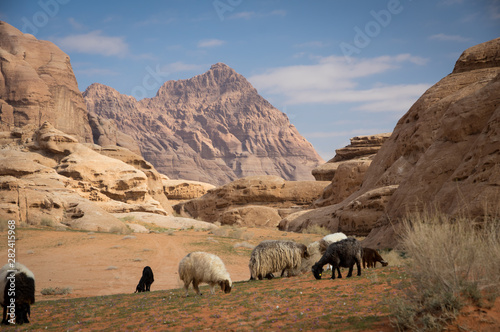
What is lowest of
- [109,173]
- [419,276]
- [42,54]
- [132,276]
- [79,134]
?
[132,276]

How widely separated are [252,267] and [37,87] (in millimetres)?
82710

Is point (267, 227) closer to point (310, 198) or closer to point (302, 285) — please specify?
point (310, 198)

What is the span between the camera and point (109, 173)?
5012 centimetres

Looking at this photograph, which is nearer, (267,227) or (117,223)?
(117,223)

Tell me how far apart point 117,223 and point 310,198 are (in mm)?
26114

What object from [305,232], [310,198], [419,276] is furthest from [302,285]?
[310,198]

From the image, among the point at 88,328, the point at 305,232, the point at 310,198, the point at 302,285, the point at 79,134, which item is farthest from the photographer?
the point at 79,134

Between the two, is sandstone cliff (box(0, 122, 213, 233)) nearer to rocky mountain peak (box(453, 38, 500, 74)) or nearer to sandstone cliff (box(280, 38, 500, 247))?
sandstone cliff (box(280, 38, 500, 247))

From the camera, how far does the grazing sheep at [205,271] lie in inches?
455

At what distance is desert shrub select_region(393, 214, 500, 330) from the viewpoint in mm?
6188

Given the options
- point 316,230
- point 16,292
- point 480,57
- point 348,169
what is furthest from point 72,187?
point 480,57

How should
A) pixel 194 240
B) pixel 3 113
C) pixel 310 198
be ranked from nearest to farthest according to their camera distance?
pixel 194 240, pixel 310 198, pixel 3 113

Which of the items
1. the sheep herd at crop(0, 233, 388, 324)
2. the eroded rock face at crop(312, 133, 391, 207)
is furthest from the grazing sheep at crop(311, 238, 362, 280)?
the eroded rock face at crop(312, 133, 391, 207)

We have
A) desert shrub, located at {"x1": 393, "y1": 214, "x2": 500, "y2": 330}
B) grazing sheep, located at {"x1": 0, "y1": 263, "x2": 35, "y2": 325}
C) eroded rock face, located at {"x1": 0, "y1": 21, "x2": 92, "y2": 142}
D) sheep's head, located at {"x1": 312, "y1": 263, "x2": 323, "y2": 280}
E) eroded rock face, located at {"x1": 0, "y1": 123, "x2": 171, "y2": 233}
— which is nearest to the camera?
desert shrub, located at {"x1": 393, "y1": 214, "x2": 500, "y2": 330}
